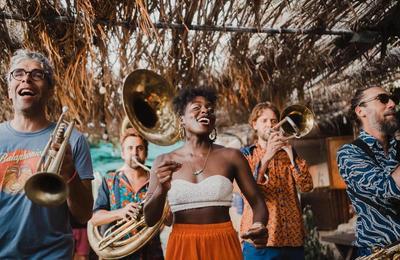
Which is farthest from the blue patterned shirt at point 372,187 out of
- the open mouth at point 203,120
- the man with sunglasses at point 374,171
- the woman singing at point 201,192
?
the open mouth at point 203,120

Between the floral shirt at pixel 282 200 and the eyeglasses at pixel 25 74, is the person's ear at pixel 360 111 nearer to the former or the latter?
the floral shirt at pixel 282 200

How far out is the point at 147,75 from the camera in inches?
154

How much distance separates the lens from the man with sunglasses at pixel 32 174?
201 centimetres

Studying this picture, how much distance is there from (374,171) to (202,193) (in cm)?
93

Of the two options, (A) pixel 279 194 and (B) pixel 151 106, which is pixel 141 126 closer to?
(B) pixel 151 106

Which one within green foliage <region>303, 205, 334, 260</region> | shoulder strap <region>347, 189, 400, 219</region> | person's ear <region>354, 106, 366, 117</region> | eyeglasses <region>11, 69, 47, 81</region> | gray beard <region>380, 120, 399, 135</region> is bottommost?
green foliage <region>303, 205, 334, 260</region>

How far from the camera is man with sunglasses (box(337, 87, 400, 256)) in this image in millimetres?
2416

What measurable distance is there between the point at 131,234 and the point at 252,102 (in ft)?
12.5

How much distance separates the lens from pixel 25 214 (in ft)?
6.63

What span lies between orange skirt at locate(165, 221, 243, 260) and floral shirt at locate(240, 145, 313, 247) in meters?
1.06

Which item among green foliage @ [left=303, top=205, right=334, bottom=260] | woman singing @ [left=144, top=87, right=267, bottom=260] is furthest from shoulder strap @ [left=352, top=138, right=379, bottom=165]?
green foliage @ [left=303, top=205, right=334, bottom=260]

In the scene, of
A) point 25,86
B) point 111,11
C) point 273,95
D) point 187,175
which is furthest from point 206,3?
point 273,95

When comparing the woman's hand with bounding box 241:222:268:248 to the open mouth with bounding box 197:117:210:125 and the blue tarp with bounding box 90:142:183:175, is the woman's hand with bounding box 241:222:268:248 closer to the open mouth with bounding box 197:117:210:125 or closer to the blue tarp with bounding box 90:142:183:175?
the open mouth with bounding box 197:117:210:125

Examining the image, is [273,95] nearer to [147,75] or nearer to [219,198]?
[147,75]
